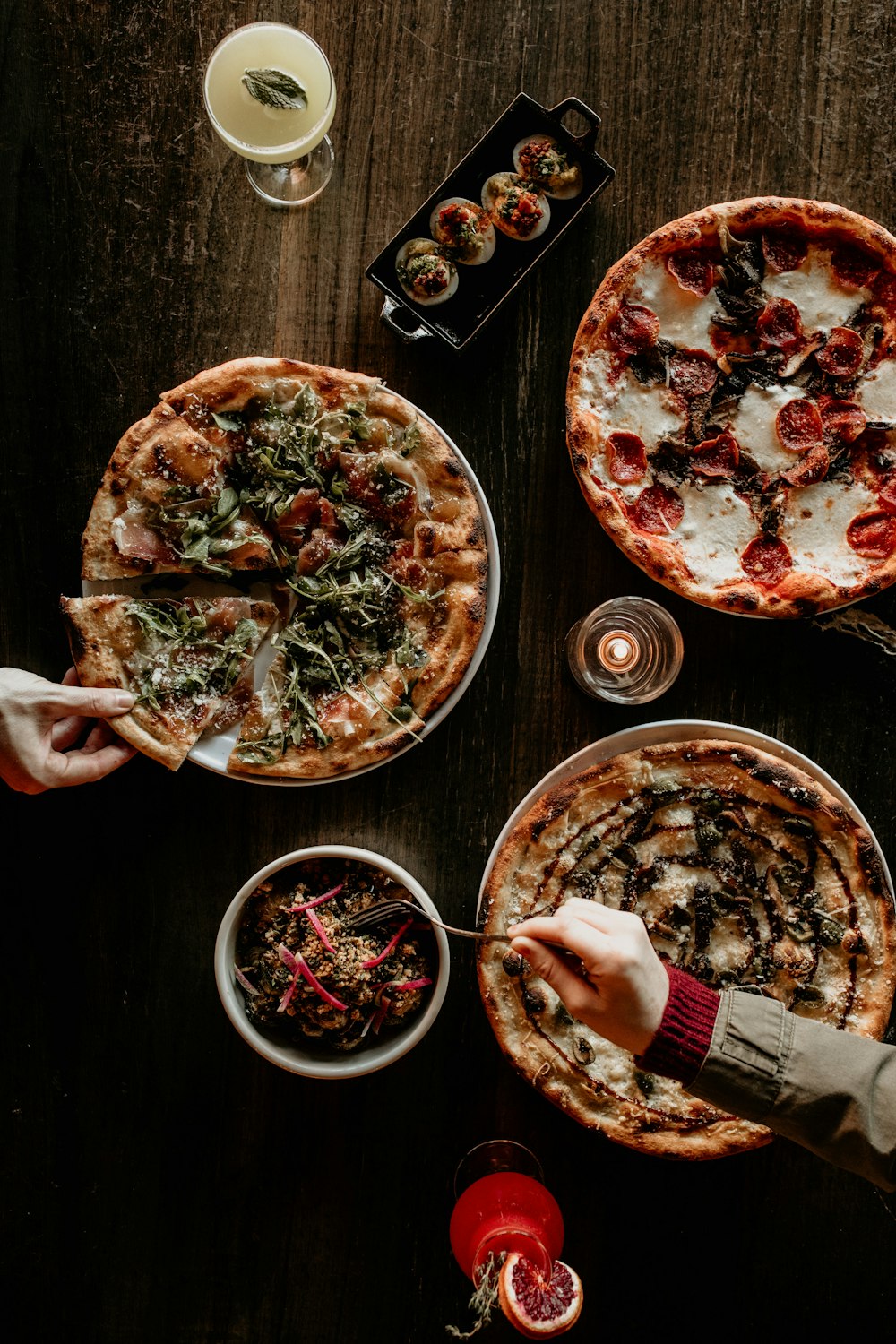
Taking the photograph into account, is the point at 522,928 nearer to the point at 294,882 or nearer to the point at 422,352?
the point at 294,882

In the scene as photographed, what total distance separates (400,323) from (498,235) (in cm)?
46

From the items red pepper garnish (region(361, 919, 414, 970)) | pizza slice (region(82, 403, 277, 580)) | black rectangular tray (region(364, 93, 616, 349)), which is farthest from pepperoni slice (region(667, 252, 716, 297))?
red pepper garnish (region(361, 919, 414, 970))

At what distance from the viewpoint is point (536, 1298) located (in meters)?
3.04

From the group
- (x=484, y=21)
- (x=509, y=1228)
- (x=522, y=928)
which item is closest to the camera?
(x=522, y=928)

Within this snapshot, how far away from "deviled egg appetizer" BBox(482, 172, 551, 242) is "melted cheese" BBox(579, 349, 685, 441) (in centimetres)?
52

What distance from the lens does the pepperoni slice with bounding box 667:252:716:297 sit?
3.45 metres

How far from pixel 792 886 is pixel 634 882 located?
0.56 meters

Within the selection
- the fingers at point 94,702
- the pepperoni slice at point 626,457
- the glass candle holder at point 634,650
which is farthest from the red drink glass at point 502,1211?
the pepperoni slice at point 626,457

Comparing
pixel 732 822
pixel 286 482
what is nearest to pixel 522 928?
pixel 732 822

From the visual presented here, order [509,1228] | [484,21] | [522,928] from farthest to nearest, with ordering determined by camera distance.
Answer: [484,21] < [509,1228] < [522,928]

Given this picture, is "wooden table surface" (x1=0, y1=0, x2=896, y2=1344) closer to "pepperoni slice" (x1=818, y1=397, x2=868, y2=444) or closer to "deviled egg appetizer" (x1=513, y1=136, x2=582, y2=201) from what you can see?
"deviled egg appetizer" (x1=513, y1=136, x2=582, y2=201)

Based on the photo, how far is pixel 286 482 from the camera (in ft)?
11.1

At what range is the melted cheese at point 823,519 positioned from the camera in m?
3.44

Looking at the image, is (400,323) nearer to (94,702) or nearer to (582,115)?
(582,115)
